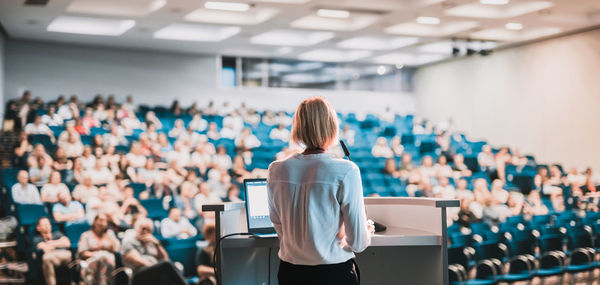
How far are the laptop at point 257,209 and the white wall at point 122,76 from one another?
408 inches

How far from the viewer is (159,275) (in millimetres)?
1512

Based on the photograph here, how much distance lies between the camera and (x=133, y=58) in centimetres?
1276

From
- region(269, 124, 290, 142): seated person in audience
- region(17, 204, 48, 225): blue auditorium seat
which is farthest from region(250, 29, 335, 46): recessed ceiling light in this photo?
region(17, 204, 48, 225): blue auditorium seat

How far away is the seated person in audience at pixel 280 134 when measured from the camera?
1145 cm

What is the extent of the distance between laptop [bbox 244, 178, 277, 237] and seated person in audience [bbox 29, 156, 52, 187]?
17.9 ft

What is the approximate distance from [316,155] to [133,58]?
37.3 feet

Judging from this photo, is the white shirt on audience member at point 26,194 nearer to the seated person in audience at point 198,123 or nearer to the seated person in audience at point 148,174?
the seated person in audience at point 148,174

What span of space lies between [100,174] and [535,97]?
26.0 feet

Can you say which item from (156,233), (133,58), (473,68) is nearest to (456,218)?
(156,233)

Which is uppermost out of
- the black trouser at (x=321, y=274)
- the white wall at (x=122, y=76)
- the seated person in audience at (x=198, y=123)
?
the white wall at (x=122, y=76)

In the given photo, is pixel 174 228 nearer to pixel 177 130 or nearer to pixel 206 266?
pixel 206 266

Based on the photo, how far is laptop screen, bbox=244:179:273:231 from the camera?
2.70m

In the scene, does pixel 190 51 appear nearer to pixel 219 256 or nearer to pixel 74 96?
pixel 74 96

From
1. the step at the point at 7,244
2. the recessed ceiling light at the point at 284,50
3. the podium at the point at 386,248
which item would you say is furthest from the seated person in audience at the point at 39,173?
the recessed ceiling light at the point at 284,50
